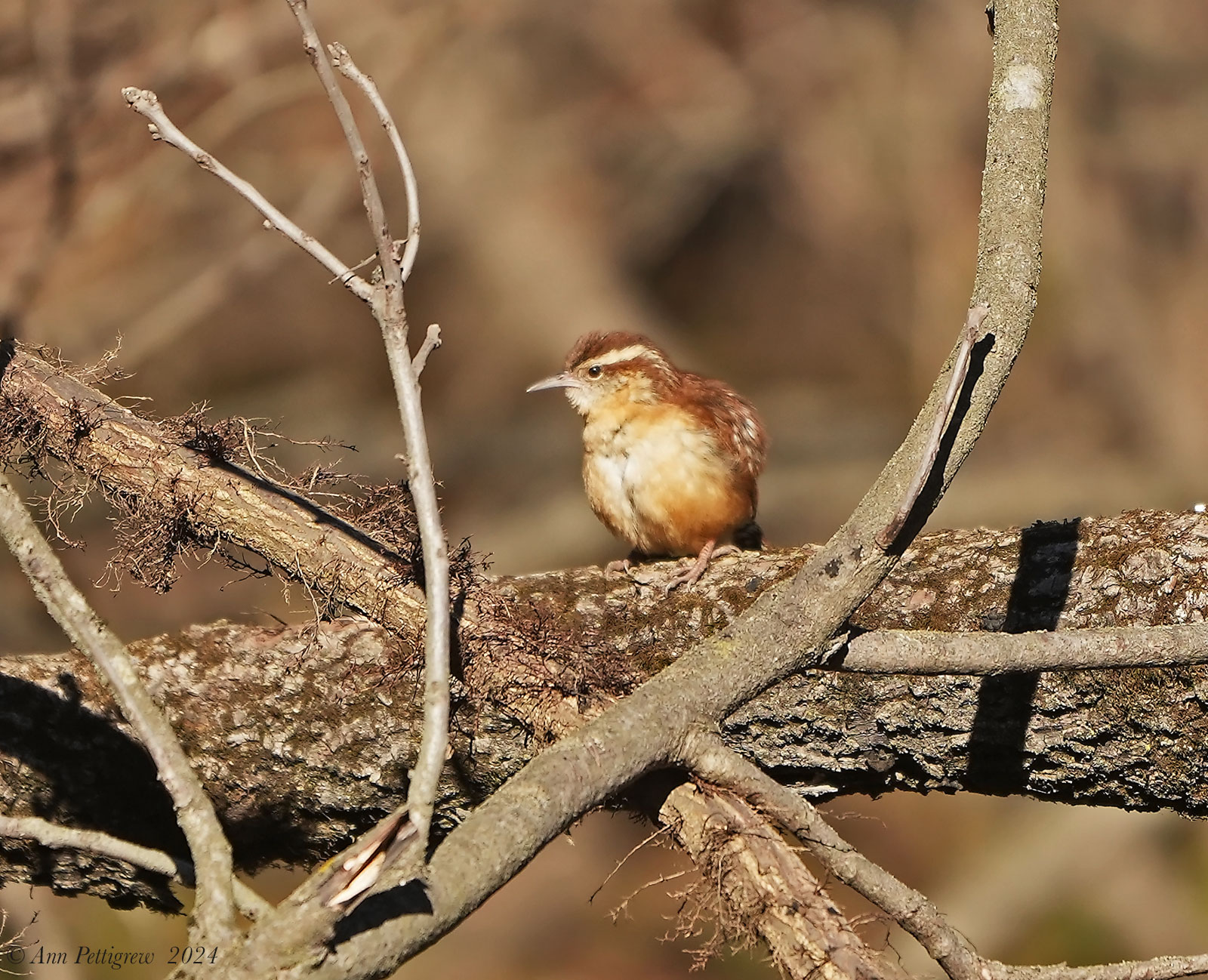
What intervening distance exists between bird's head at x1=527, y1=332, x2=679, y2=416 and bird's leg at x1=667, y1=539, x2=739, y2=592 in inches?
28.6

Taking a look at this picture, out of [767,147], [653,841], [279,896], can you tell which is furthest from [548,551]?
[653,841]

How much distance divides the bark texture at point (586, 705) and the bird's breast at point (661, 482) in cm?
74

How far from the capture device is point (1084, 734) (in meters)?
3.10

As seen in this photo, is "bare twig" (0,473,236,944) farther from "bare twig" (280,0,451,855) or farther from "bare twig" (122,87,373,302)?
"bare twig" (122,87,373,302)

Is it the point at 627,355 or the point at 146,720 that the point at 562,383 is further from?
the point at 146,720

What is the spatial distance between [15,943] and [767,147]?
35.9ft

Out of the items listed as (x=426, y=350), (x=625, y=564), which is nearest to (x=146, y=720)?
(x=426, y=350)

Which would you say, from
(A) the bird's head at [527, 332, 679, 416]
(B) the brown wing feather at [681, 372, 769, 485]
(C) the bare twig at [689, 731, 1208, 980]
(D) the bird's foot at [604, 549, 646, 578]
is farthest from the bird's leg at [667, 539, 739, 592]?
(C) the bare twig at [689, 731, 1208, 980]

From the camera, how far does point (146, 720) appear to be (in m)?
2.16

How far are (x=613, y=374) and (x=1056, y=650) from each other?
9.34ft

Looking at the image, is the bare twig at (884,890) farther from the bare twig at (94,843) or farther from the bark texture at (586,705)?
the bare twig at (94,843)

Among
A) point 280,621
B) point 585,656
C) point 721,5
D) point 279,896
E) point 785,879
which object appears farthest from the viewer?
point 721,5

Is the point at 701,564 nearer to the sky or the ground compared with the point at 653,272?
nearer to the ground

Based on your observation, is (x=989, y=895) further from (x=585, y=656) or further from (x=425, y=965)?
(x=585, y=656)
